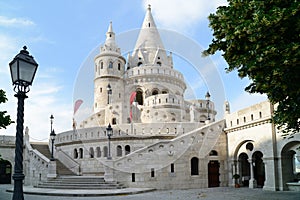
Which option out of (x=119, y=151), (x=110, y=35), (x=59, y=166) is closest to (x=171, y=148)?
(x=119, y=151)

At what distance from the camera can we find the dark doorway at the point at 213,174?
18.9 meters

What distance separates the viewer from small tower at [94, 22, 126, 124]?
129ft

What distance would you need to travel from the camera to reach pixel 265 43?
25.6 feet

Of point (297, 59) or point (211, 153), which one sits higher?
point (297, 59)

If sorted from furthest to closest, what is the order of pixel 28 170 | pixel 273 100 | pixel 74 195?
pixel 28 170 → pixel 74 195 → pixel 273 100

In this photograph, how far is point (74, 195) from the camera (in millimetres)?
15133

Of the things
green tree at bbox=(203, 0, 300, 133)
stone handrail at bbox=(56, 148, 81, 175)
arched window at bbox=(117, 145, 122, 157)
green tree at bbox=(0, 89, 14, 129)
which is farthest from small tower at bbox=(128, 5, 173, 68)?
green tree at bbox=(203, 0, 300, 133)

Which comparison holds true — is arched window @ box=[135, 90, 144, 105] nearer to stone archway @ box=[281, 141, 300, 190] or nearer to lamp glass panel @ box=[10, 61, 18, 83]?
stone archway @ box=[281, 141, 300, 190]

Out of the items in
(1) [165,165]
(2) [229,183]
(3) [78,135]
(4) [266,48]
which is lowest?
(2) [229,183]

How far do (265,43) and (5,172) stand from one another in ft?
83.9

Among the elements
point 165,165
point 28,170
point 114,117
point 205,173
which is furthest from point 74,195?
point 114,117

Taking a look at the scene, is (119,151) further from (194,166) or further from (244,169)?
(244,169)

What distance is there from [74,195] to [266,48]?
1161cm

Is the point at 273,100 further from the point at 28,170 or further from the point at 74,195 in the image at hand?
the point at 28,170
